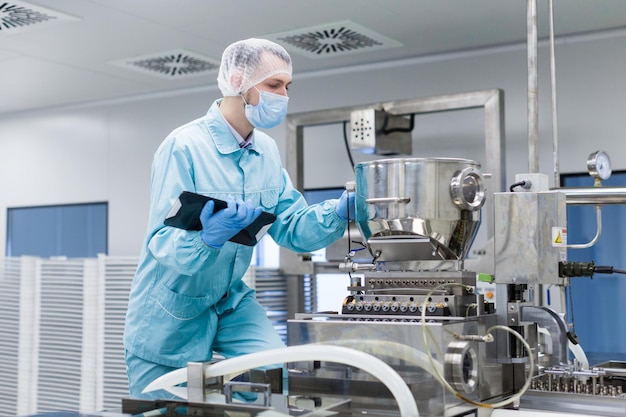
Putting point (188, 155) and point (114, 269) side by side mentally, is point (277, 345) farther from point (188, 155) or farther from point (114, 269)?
point (114, 269)

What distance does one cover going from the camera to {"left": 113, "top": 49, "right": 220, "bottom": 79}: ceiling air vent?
457 cm

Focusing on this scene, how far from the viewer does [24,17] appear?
3842 mm

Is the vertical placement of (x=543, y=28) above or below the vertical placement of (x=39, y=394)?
above

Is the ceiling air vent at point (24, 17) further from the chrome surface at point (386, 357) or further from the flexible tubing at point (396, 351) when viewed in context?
the flexible tubing at point (396, 351)

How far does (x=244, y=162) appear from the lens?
2119 mm

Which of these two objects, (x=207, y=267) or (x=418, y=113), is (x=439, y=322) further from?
(x=418, y=113)

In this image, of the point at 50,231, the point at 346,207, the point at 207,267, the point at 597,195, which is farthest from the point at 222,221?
the point at 50,231

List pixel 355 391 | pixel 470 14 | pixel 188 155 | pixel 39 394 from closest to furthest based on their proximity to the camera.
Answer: pixel 355 391 → pixel 188 155 → pixel 470 14 → pixel 39 394

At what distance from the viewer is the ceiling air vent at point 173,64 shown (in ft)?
15.0

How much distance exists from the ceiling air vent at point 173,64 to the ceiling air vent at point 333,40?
60cm

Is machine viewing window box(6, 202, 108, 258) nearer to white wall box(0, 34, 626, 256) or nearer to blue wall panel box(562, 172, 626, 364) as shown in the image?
white wall box(0, 34, 626, 256)

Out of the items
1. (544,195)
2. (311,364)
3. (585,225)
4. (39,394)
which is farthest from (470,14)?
(39,394)

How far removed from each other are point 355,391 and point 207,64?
3496mm

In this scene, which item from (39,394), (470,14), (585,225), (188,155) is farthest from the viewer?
(39,394)
